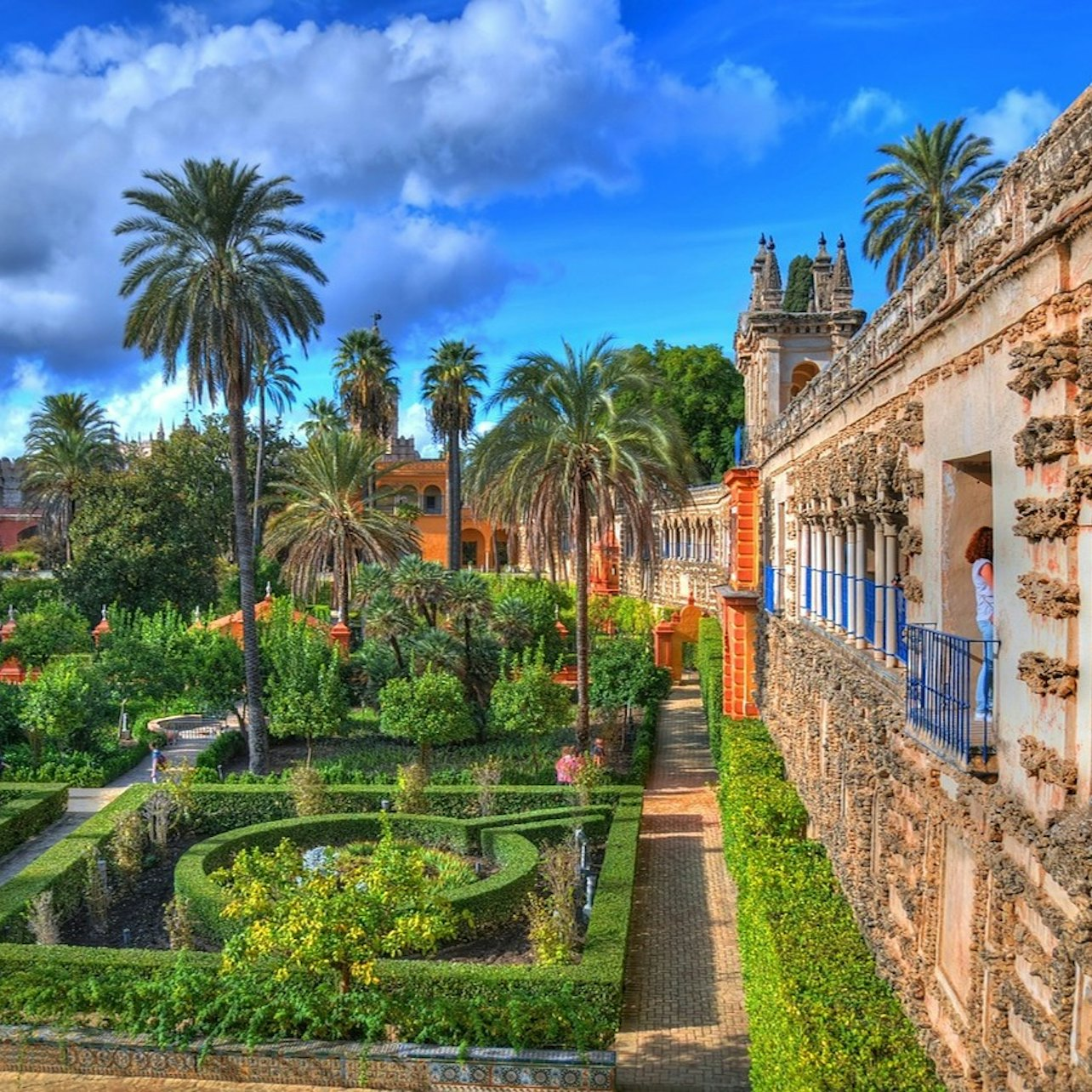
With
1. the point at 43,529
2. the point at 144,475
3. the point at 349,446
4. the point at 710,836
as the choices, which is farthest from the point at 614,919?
the point at 43,529

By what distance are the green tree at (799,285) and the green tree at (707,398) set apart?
6.81 meters

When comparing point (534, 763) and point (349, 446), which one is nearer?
point (534, 763)

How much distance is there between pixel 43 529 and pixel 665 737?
130 ft

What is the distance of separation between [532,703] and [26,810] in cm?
1013

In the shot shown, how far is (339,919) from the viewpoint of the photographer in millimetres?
10961

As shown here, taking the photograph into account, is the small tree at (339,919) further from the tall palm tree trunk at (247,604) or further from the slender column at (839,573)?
the tall palm tree trunk at (247,604)

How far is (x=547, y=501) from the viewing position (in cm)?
2200

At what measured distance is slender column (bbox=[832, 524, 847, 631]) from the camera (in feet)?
40.2

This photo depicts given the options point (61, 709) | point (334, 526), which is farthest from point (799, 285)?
point (61, 709)

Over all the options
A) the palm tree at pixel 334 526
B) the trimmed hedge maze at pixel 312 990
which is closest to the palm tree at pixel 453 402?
the palm tree at pixel 334 526

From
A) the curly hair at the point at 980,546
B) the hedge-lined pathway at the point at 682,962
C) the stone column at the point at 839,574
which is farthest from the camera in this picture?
the stone column at the point at 839,574

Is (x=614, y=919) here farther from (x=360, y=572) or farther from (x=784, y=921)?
(x=360, y=572)

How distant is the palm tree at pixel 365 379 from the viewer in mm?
48781

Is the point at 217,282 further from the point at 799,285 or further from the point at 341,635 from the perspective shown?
the point at 799,285
